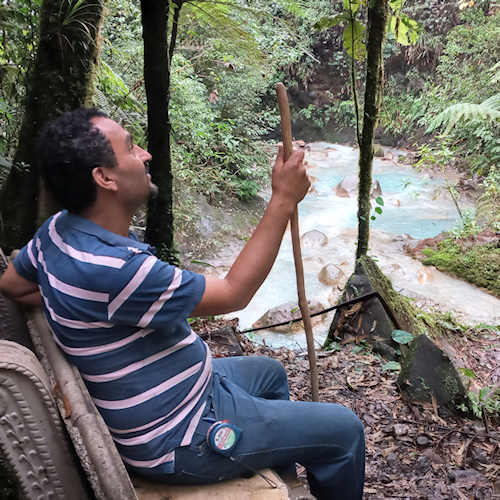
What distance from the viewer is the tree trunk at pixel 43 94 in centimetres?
265

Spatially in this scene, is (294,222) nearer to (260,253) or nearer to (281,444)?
(260,253)

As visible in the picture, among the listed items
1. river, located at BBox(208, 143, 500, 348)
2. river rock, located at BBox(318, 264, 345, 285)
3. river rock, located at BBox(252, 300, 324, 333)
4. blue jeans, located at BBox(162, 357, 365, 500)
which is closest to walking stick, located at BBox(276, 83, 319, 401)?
blue jeans, located at BBox(162, 357, 365, 500)

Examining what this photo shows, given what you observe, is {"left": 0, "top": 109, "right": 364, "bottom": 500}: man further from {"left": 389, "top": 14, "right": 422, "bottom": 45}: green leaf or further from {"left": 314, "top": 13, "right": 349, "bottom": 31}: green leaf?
{"left": 389, "top": 14, "right": 422, "bottom": 45}: green leaf

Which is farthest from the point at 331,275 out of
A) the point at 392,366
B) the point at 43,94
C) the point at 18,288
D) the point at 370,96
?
the point at 18,288

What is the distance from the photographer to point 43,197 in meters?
2.69

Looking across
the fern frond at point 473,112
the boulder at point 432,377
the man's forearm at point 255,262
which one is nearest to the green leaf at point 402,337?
the boulder at point 432,377

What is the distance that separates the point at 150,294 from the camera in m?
1.14

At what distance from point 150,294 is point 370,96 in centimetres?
335

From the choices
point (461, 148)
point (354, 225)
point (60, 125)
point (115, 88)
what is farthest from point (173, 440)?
point (461, 148)

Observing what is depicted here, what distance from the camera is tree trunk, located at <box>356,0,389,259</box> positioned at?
3.52 meters

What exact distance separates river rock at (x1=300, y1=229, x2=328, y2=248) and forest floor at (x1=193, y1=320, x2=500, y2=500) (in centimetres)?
464

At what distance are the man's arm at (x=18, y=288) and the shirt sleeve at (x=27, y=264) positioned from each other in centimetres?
2

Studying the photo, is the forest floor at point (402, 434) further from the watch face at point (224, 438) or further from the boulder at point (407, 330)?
the watch face at point (224, 438)

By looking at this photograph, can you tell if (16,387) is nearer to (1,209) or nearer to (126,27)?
(1,209)
